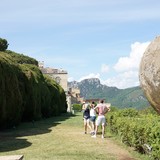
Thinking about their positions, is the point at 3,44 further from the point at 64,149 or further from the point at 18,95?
the point at 64,149

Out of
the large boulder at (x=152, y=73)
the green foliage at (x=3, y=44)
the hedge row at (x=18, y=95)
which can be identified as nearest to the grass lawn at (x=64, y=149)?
the hedge row at (x=18, y=95)

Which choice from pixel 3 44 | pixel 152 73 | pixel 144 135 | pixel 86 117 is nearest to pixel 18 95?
pixel 86 117

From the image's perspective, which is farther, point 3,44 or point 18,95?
point 3,44

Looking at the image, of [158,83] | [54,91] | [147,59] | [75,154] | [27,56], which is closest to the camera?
[158,83]

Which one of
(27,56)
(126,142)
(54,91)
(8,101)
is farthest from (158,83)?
(27,56)

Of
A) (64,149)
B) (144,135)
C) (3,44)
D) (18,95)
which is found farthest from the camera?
(3,44)

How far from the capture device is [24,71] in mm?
30750

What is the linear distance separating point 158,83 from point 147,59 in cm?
50

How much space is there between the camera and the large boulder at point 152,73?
5.50m

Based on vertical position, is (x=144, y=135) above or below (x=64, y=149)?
above

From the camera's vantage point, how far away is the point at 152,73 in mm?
5551

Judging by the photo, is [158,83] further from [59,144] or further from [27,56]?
[27,56]

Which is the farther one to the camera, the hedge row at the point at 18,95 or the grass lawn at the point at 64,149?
the hedge row at the point at 18,95

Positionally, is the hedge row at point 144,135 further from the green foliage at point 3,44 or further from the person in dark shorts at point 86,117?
the green foliage at point 3,44
